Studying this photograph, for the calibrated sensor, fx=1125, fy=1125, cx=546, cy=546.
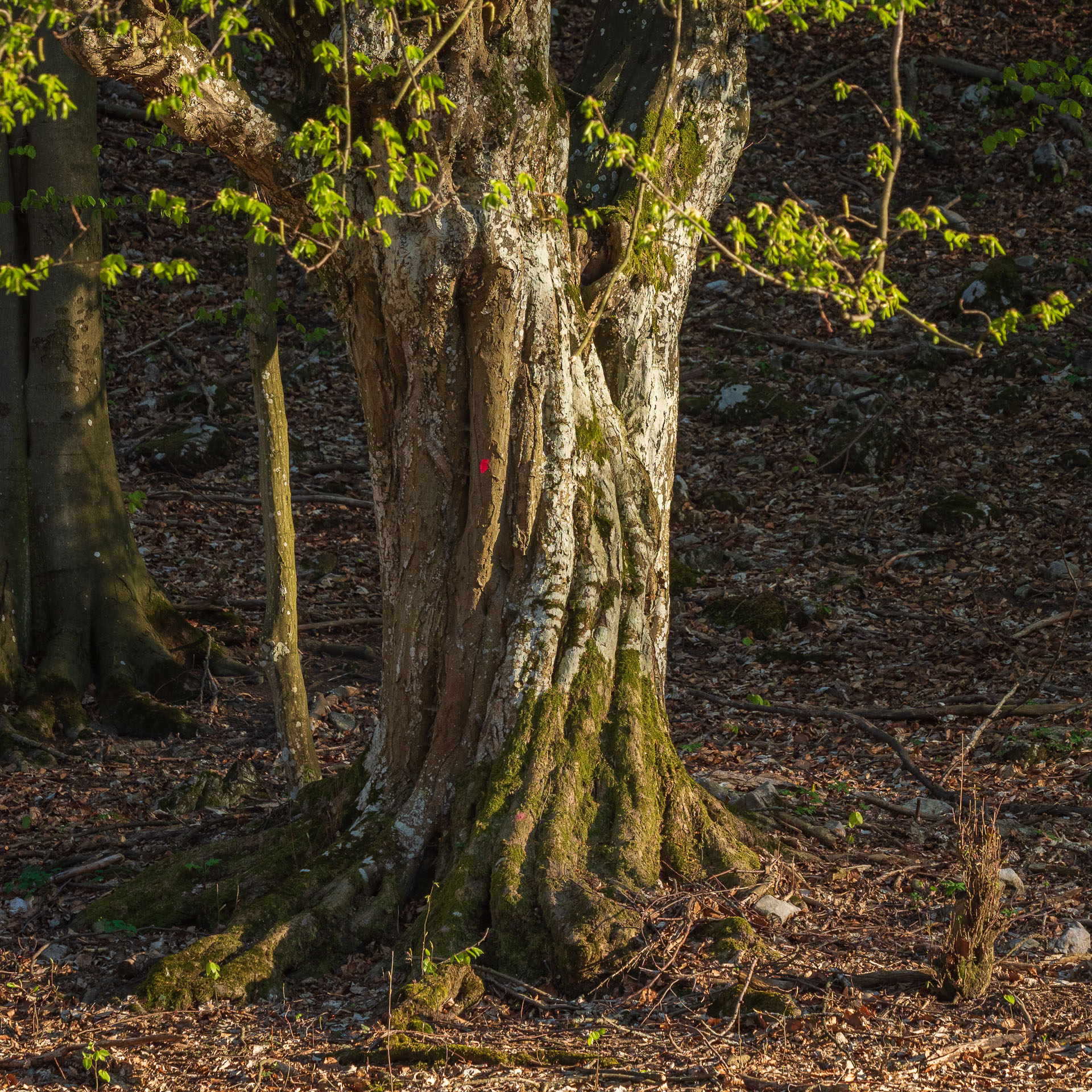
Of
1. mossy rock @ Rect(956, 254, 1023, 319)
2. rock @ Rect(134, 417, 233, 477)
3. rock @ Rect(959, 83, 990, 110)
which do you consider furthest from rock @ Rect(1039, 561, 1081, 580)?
rock @ Rect(959, 83, 990, 110)

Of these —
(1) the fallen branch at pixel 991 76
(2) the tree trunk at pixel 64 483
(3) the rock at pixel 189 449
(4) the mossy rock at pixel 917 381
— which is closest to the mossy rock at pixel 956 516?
(4) the mossy rock at pixel 917 381

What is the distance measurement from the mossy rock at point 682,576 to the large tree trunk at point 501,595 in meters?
4.60

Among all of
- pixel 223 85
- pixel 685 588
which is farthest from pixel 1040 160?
pixel 223 85

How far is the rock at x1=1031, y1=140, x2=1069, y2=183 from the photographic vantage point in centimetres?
1442

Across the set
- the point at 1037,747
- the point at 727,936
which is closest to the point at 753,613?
the point at 1037,747

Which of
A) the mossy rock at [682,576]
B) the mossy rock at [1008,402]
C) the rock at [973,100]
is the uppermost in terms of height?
the rock at [973,100]

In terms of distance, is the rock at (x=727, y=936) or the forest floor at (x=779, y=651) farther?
the rock at (x=727, y=936)

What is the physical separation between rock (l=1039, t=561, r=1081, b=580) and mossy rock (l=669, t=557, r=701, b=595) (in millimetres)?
2857

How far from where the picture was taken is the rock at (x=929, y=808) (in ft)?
19.7

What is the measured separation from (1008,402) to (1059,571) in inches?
118

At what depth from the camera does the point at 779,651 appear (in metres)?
8.72

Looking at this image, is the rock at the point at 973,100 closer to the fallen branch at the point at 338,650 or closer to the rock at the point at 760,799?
the fallen branch at the point at 338,650

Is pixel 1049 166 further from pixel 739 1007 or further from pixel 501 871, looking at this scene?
pixel 739 1007

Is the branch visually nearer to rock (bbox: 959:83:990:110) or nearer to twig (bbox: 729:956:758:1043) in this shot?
twig (bbox: 729:956:758:1043)
